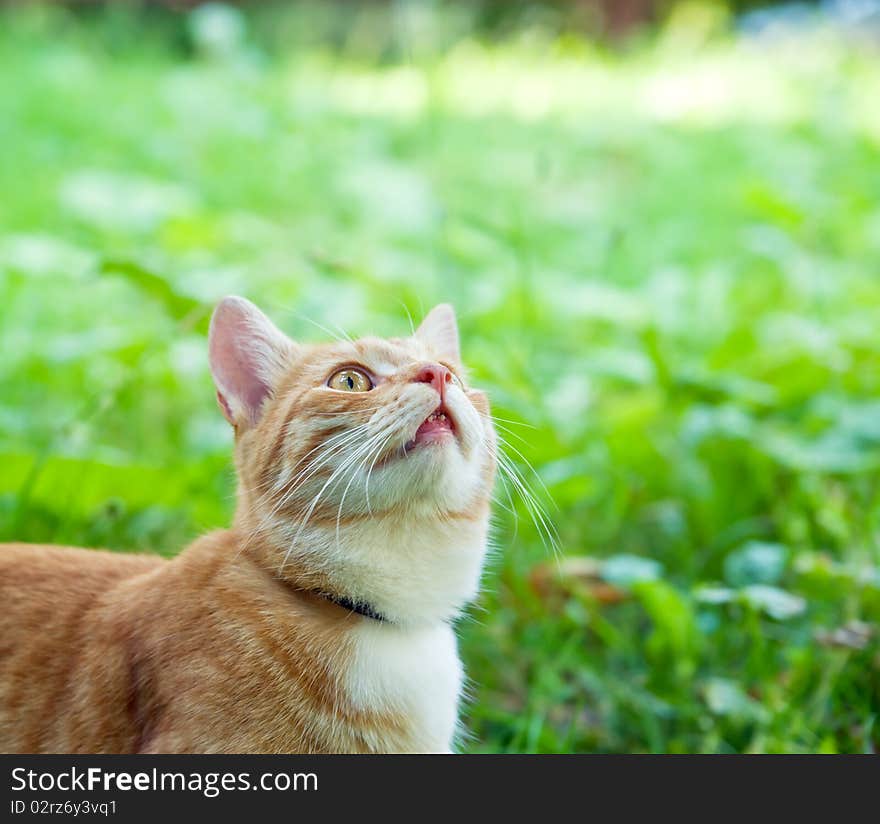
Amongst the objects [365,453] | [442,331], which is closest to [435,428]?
[365,453]

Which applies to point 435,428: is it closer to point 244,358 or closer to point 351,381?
point 351,381

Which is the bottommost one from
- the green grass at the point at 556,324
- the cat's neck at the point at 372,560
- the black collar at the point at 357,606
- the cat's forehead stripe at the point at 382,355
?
the green grass at the point at 556,324

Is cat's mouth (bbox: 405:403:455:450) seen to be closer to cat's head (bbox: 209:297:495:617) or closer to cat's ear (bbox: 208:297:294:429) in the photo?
cat's head (bbox: 209:297:495:617)

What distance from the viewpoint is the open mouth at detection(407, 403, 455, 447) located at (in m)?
1.80

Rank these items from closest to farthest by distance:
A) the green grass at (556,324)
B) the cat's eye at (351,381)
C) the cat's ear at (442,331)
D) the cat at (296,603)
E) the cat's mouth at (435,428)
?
the cat at (296,603) → the cat's mouth at (435,428) → the cat's eye at (351,381) → the cat's ear at (442,331) → the green grass at (556,324)

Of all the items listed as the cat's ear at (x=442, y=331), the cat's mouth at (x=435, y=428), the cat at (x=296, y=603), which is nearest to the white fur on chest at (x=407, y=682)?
the cat at (x=296, y=603)

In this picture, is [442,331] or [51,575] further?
[442,331]

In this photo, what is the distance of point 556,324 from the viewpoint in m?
4.23

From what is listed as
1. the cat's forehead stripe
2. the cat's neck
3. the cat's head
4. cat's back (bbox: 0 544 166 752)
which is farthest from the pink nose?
cat's back (bbox: 0 544 166 752)

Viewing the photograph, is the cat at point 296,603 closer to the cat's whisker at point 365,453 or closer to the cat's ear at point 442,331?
the cat's whisker at point 365,453

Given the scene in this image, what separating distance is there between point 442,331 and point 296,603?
0.71m

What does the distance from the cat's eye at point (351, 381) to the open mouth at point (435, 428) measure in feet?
0.53

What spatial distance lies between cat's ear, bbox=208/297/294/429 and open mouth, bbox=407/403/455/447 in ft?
1.24

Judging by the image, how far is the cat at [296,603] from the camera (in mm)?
1693
